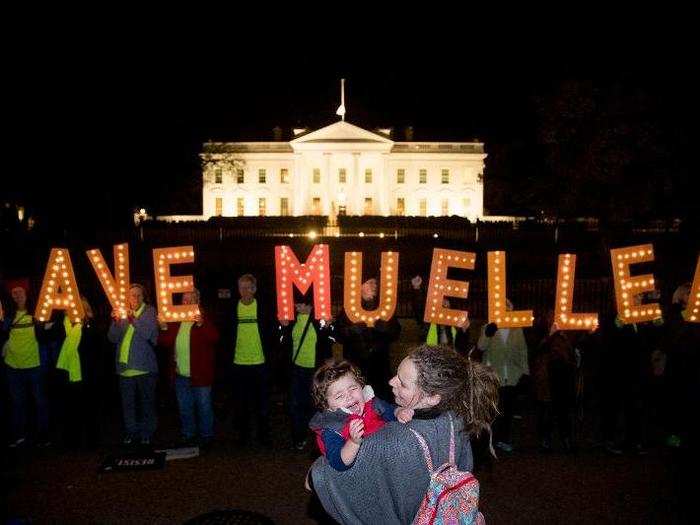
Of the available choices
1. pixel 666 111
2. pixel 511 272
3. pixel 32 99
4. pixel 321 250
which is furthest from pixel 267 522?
pixel 666 111

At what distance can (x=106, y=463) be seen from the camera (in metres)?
6.29

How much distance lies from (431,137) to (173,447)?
73.6 m

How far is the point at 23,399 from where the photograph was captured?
23.0 feet

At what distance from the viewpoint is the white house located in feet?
232

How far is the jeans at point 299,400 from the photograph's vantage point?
6859 millimetres

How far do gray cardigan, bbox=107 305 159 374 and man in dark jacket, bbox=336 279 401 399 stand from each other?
2.23m

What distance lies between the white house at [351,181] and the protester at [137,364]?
63.7 metres

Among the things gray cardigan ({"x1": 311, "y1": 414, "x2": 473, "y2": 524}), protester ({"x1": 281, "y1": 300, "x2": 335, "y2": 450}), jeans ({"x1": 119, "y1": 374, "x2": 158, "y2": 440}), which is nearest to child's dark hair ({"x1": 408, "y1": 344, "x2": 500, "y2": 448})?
gray cardigan ({"x1": 311, "y1": 414, "x2": 473, "y2": 524})

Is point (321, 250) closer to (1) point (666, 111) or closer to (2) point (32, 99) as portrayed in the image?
(2) point (32, 99)

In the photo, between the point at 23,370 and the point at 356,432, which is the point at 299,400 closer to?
the point at 23,370

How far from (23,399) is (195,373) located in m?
2.09

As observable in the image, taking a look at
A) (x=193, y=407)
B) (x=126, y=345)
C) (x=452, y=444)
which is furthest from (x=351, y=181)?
(x=452, y=444)

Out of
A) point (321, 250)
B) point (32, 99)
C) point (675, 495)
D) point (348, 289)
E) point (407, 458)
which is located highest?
point (32, 99)

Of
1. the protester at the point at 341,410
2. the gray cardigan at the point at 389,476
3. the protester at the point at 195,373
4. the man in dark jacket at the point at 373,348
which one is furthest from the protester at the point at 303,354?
the gray cardigan at the point at 389,476
